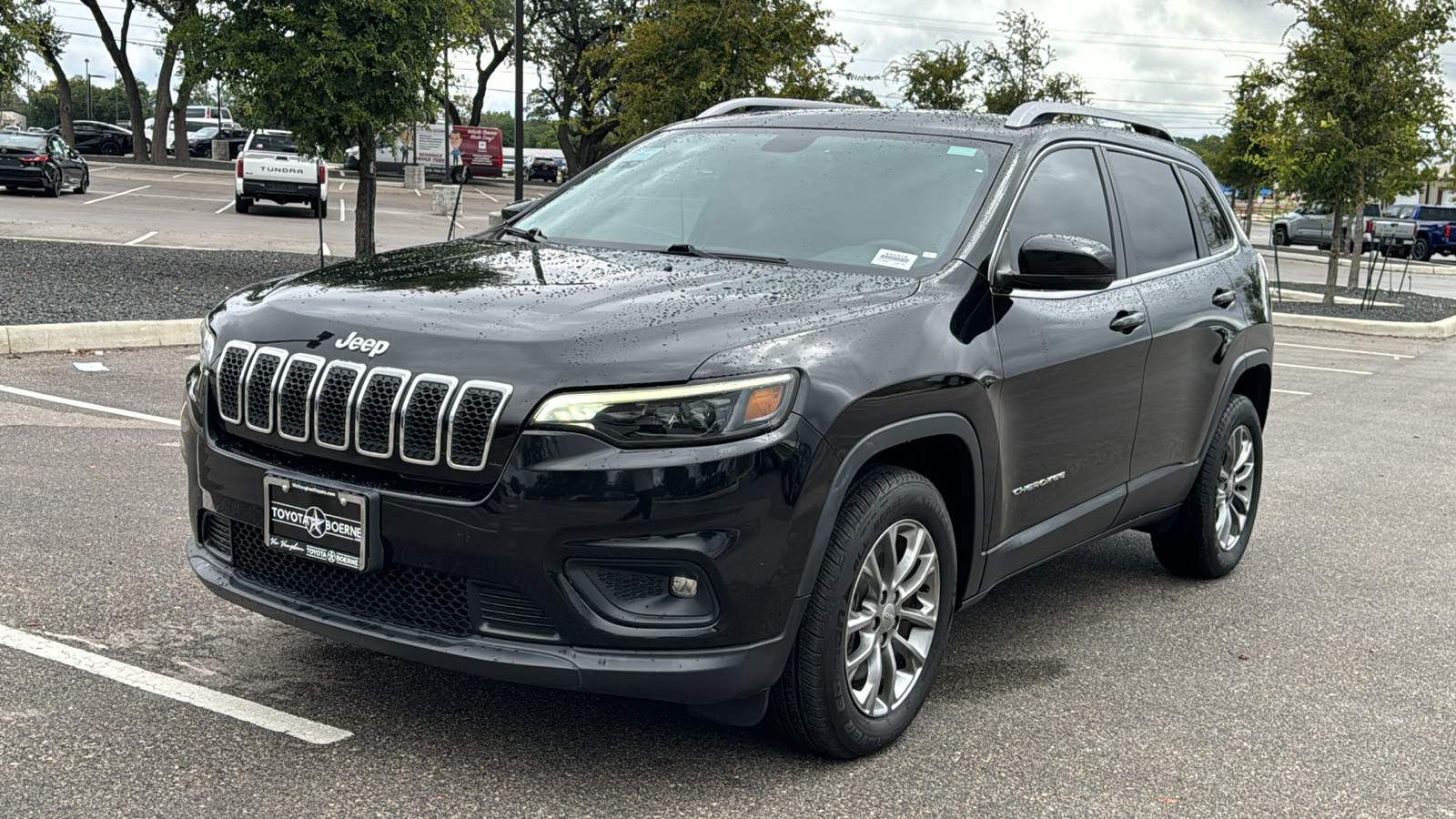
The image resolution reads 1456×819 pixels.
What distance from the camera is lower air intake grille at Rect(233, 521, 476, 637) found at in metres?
3.35

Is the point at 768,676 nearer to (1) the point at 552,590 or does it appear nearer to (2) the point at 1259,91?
(1) the point at 552,590

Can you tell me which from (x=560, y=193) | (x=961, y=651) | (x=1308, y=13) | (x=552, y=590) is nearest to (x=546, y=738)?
(x=552, y=590)

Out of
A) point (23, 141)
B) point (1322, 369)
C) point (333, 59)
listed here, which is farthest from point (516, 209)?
point (23, 141)

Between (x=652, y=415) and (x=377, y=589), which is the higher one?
(x=652, y=415)

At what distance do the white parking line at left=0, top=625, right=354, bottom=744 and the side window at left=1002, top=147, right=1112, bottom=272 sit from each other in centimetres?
242

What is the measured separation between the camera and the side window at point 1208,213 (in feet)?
18.9

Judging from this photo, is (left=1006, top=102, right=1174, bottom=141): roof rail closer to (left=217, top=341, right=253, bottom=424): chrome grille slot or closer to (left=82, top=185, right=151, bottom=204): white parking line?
(left=217, top=341, right=253, bottom=424): chrome grille slot

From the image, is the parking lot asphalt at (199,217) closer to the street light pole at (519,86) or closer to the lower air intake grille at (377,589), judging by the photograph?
the street light pole at (519,86)

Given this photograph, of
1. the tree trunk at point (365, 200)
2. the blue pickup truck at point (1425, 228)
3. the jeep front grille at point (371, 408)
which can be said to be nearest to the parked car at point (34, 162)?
the tree trunk at point (365, 200)

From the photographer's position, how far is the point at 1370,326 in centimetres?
1878

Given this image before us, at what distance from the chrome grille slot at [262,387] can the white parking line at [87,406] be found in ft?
15.4

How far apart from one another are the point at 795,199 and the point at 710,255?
416 millimetres

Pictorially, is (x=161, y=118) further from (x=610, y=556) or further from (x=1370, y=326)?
(x=610, y=556)

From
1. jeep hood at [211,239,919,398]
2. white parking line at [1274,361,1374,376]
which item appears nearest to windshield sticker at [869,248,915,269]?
jeep hood at [211,239,919,398]
